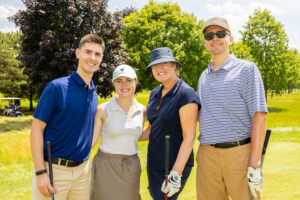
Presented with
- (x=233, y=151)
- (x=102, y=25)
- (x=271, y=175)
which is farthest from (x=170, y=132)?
(x=102, y=25)

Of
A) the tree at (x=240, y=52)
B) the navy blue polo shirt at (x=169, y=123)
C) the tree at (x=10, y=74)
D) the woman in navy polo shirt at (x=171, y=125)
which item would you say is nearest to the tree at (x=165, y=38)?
the tree at (x=240, y=52)

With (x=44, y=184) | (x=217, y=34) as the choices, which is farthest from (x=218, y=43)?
(x=44, y=184)

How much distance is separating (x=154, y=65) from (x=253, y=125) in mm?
1609

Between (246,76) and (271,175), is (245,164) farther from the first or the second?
(271,175)

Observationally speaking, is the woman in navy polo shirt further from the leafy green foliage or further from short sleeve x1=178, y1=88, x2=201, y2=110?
the leafy green foliage

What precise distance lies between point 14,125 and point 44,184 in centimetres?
1792

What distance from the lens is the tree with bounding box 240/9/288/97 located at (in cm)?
3856

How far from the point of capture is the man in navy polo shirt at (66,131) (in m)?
3.42

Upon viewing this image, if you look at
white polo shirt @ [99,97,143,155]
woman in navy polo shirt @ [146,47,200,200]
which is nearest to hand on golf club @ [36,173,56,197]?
white polo shirt @ [99,97,143,155]

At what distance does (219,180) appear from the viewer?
3.78 metres

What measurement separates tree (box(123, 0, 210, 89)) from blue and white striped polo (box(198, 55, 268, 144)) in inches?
966

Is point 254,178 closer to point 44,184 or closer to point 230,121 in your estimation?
point 230,121

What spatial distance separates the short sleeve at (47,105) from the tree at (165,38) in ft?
80.8

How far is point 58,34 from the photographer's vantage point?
74.3 feet
